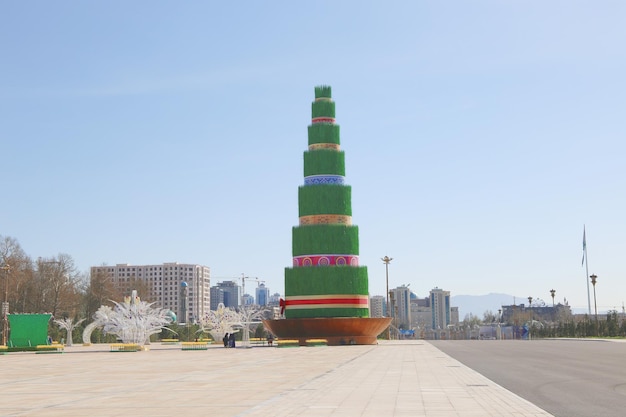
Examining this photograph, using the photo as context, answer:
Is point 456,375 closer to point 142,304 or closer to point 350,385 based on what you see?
point 350,385

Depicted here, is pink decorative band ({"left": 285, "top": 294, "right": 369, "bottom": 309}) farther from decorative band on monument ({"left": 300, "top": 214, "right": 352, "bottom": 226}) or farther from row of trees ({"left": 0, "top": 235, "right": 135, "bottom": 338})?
row of trees ({"left": 0, "top": 235, "right": 135, "bottom": 338})

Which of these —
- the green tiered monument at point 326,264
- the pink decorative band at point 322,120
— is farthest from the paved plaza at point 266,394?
the pink decorative band at point 322,120

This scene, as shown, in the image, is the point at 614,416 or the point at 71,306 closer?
the point at 614,416

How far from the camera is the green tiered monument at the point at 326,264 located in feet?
221

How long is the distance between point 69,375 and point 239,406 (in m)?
13.8

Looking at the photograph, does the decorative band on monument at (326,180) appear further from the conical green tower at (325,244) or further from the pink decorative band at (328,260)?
the pink decorative band at (328,260)

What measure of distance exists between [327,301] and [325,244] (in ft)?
18.1

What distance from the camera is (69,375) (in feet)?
88.4

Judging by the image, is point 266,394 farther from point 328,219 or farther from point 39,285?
point 39,285

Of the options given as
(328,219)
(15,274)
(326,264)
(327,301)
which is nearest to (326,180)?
(328,219)

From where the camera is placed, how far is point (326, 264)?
69812 mm

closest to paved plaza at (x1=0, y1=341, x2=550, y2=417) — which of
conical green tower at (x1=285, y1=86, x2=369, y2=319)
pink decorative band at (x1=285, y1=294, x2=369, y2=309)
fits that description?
pink decorative band at (x1=285, y1=294, x2=369, y2=309)

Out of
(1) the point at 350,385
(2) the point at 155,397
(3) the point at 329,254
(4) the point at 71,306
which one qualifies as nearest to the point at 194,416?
(2) the point at 155,397

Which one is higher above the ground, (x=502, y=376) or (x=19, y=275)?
(x=19, y=275)
